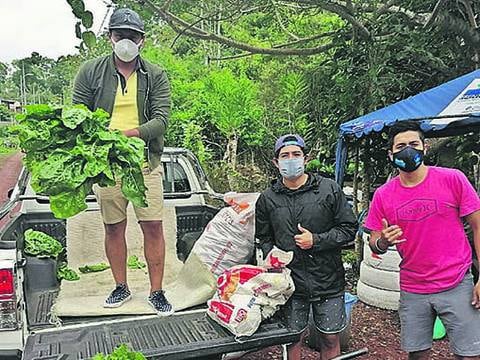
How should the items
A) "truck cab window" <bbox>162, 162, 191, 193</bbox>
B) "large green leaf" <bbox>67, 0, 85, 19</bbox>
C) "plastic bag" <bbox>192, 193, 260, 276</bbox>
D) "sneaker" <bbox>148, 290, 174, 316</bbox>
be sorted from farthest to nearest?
"truck cab window" <bbox>162, 162, 191, 193</bbox> → "plastic bag" <bbox>192, 193, 260, 276</bbox> → "sneaker" <bbox>148, 290, 174, 316</bbox> → "large green leaf" <bbox>67, 0, 85, 19</bbox>

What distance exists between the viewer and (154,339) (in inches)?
125

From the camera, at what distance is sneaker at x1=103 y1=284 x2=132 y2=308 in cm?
371

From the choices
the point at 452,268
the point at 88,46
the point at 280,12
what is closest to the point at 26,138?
the point at 88,46

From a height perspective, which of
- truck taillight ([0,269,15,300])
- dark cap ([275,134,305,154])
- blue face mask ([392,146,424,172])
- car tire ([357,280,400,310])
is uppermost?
dark cap ([275,134,305,154])

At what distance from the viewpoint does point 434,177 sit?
3094 millimetres

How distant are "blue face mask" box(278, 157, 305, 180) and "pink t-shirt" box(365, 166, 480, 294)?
637mm

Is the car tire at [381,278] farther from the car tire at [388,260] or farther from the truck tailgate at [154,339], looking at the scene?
the truck tailgate at [154,339]

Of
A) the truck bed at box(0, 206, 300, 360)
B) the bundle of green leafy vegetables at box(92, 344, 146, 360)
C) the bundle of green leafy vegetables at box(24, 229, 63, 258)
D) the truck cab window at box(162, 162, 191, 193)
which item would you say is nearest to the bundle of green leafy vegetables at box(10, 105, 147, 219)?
the bundle of green leafy vegetables at box(92, 344, 146, 360)

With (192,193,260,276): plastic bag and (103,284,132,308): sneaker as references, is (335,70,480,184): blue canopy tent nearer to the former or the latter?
(192,193,260,276): plastic bag

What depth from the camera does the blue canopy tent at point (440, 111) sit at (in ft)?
18.9

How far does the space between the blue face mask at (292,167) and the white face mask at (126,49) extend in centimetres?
120

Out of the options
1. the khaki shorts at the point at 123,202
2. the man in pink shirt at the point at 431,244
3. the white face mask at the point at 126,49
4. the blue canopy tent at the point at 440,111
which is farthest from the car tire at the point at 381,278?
the white face mask at the point at 126,49

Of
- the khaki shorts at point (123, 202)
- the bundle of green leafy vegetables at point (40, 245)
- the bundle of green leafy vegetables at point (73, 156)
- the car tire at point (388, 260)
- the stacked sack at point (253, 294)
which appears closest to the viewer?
the bundle of green leafy vegetables at point (73, 156)

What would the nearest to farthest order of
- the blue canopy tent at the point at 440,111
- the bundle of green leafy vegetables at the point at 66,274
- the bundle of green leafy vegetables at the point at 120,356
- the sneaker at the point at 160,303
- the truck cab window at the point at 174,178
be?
the bundle of green leafy vegetables at the point at 120,356, the sneaker at the point at 160,303, the bundle of green leafy vegetables at the point at 66,274, the truck cab window at the point at 174,178, the blue canopy tent at the point at 440,111
